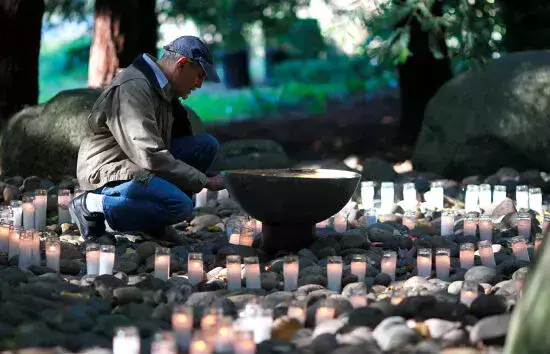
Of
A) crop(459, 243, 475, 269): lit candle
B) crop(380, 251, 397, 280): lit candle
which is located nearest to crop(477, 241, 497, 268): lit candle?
crop(459, 243, 475, 269): lit candle

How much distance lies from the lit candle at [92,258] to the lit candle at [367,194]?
→ 292 centimetres

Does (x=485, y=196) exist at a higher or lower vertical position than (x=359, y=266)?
higher

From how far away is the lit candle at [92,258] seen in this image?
5.73 metres

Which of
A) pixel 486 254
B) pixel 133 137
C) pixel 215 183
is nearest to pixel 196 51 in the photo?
pixel 133 137

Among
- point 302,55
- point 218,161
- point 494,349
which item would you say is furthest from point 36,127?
point 302,55

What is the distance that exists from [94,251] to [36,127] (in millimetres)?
3699

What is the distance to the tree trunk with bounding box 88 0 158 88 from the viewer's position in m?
10.3

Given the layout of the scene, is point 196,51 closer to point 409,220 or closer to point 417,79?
point 409,220

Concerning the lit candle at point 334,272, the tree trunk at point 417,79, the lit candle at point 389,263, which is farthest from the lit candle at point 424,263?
the tree trunk at point 417,79

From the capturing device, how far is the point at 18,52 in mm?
9820

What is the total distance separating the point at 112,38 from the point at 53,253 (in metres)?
4.82

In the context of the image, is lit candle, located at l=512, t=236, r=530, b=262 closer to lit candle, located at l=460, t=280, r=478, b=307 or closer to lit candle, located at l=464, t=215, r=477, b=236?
lit candle, located at l=464, t=215, r=477, b=236

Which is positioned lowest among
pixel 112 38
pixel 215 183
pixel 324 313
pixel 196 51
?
pixel 324 313

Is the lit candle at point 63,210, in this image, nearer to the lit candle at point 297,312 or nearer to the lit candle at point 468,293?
the lit candle at point 297,312
